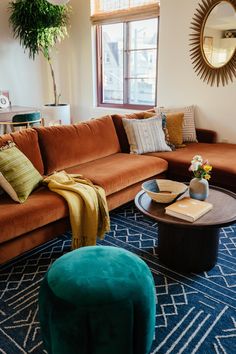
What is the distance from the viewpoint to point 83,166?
295 centimetres

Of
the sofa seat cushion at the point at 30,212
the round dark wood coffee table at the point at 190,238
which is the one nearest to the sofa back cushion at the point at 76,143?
the sofa seat cushion at the point at 30,212

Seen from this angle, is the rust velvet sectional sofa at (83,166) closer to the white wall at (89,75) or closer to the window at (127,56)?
the white wall at (89,75)

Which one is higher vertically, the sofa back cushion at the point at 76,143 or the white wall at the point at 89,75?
the white wall at the point at 89,75

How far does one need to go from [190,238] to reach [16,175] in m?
1.25

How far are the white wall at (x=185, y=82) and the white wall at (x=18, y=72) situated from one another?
7.03 ft

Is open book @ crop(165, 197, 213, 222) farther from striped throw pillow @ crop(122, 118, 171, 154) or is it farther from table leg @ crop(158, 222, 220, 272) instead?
striped throw pillow @ crop(122, 118, 171, 154)

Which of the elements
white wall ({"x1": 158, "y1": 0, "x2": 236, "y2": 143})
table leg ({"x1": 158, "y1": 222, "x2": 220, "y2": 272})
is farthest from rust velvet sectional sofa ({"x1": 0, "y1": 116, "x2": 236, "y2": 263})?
table leg ({"x1": 158, "y1": 222, "x2": 220, "y2": 272})

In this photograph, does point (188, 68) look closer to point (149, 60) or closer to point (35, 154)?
point (149, 60)

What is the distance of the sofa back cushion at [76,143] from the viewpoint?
2789 mm

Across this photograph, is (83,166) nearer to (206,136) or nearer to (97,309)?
(206,136)

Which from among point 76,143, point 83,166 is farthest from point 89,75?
point 83,166

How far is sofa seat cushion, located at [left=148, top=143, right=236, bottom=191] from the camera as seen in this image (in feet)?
9.40

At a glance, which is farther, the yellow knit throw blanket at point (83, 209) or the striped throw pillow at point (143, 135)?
the striped throw pillow at point (143, 135)

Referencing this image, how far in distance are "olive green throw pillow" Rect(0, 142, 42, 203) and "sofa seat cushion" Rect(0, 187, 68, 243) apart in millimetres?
55
